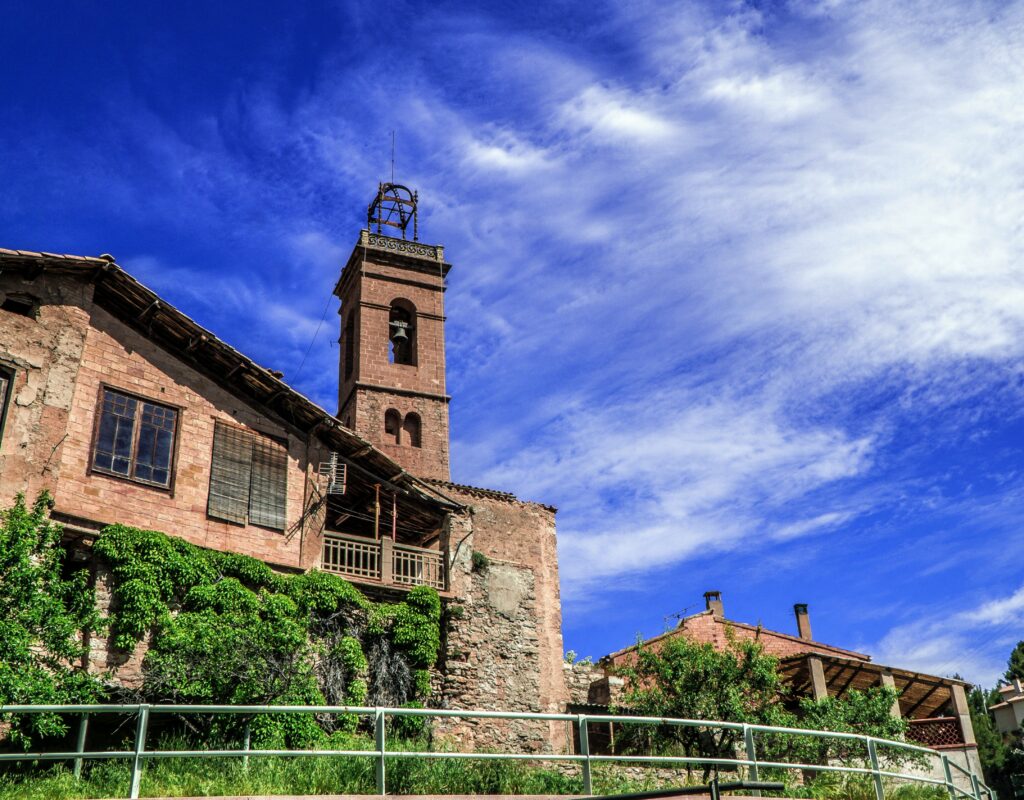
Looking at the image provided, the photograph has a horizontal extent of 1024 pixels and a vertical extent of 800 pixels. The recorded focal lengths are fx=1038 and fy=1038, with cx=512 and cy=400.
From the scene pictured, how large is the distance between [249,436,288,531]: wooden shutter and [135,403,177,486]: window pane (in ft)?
6.04

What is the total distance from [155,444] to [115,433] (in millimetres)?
827

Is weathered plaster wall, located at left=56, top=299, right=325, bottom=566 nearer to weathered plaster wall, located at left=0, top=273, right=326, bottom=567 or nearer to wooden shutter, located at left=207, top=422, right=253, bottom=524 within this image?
weathered plaster wall, located at left=0, top=273, right=326, bottom=567

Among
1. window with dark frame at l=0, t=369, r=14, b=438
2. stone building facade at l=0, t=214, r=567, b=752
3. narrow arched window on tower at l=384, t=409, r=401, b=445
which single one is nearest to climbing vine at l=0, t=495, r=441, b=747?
stone building facade at l=0, t=214, r=567, b=752

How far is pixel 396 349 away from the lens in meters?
36.8

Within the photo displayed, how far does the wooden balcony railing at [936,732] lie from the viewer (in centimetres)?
2981

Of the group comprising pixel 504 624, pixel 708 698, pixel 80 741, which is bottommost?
pixel 80 741

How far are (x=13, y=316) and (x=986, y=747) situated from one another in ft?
143

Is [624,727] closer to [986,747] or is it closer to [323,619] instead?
[323,619]

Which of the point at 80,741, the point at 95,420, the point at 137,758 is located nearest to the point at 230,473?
the point at 95,420

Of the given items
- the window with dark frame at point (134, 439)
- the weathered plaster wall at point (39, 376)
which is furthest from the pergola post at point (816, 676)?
the weathered plaster wall at point (39, 376)

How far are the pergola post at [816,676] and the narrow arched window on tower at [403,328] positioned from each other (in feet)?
53.2

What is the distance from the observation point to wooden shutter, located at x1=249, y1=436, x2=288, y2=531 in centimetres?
2092

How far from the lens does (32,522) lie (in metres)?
16.7

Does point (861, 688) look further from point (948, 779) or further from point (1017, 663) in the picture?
point (1017, 663)
